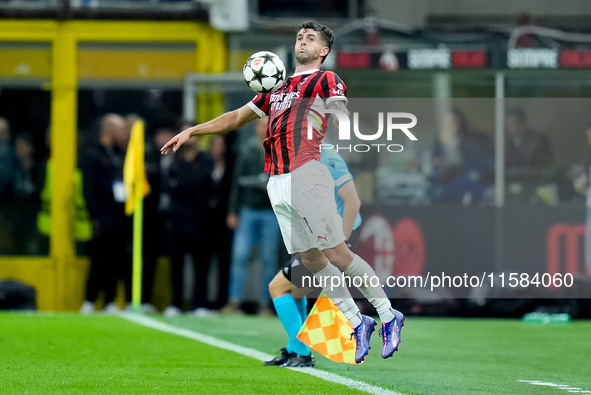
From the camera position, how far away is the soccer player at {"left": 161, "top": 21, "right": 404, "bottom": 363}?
22.8ft

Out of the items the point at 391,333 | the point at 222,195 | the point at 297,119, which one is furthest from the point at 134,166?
the point at 391,333

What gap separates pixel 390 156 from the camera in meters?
13.6

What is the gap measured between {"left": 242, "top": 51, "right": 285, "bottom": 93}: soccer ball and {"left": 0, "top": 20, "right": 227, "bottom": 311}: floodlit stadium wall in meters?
8.21

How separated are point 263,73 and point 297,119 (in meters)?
0.36

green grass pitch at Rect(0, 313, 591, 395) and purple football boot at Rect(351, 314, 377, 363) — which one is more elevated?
purple football boot at Rect(351, 314, 377, 363)

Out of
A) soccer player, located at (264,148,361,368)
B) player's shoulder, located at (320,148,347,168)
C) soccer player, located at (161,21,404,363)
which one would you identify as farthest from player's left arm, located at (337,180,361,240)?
soccer player, located at (161,21,404,363)

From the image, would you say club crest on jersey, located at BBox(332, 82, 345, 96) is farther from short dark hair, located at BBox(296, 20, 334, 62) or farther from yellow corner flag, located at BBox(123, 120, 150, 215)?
yellow corner flag, located at BBox(123, 120, 150, 215)

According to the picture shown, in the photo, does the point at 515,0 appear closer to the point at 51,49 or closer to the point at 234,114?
the point at 51,49

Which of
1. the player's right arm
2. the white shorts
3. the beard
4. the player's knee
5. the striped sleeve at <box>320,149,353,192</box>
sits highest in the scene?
the beard

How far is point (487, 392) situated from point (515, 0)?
36.7 ft

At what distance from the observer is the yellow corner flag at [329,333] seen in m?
7.41

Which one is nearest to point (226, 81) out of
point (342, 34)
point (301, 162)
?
point (342, 34)

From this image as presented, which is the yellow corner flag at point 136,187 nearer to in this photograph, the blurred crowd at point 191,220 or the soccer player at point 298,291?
the blurred crowd at point 191,220

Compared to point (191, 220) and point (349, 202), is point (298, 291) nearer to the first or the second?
point (349, 202)
